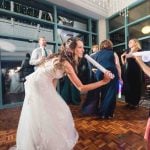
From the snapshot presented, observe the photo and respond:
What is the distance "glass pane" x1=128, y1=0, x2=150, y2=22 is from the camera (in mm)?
4634

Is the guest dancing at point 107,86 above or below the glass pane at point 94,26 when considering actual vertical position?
below

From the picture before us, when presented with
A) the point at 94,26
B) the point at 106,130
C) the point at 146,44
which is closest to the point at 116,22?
the point at 94,26

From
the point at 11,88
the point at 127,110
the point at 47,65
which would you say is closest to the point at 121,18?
the point at 127,110

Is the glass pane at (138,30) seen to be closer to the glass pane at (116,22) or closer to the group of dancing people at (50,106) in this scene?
the glass pane at (116,22)

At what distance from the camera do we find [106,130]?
2529 millimetres

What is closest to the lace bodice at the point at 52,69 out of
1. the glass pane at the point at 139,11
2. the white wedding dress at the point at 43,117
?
the white wedding dress at the point at 43,117

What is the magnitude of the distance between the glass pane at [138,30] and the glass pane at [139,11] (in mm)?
182

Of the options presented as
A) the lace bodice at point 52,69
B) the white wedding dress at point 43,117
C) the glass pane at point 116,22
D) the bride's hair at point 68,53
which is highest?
the glass pane at point 116,22

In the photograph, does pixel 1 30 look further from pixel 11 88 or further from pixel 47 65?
pixel 47 65

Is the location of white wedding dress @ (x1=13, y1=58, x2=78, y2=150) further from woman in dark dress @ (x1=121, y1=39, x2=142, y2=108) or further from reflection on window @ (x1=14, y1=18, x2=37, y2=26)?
reflection on window @ (x1=14, y1=18, x2=37, y2=26)

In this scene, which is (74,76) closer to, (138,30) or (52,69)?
(52,69)

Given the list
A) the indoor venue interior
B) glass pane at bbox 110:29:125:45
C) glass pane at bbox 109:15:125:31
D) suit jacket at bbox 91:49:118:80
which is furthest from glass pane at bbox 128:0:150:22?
suit jacket at bbox 91:49:118:80

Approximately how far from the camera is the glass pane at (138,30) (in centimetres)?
472

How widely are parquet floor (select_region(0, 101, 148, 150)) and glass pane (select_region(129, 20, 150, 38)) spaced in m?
2.15
